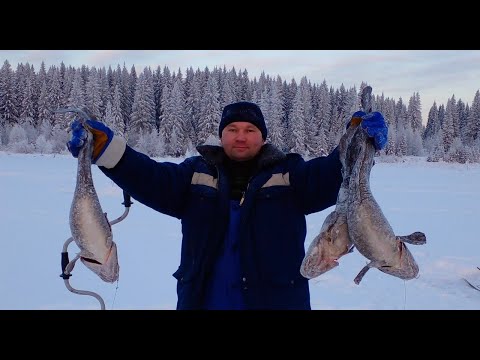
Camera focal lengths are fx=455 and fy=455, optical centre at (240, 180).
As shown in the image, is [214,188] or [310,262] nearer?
[310,262]

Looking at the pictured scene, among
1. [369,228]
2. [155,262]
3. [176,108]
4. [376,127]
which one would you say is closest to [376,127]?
[376,127]

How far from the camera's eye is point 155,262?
28.7 feet

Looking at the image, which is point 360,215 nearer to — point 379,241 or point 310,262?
point 379,241

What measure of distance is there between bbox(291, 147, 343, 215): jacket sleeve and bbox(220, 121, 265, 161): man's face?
1.16 ft

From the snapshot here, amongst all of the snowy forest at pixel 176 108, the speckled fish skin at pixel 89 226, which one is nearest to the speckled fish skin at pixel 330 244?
the speckled fish skin at pixel 89 226

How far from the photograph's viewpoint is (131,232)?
11.0 meters

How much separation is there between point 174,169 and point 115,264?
0.84 meters

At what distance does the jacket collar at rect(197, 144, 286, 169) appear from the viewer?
331 centimetres

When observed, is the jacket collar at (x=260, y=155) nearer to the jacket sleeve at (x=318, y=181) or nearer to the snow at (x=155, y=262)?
the jacket sleeve at (x=318, y=181)

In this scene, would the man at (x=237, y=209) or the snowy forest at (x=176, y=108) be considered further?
the snowy forest at (x=176, y=108)

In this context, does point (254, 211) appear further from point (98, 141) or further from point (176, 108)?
point (176, 108)

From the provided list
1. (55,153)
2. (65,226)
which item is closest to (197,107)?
(55,153)

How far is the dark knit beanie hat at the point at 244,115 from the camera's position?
3.45 meters

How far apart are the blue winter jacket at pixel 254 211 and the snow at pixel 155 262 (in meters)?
1.09
